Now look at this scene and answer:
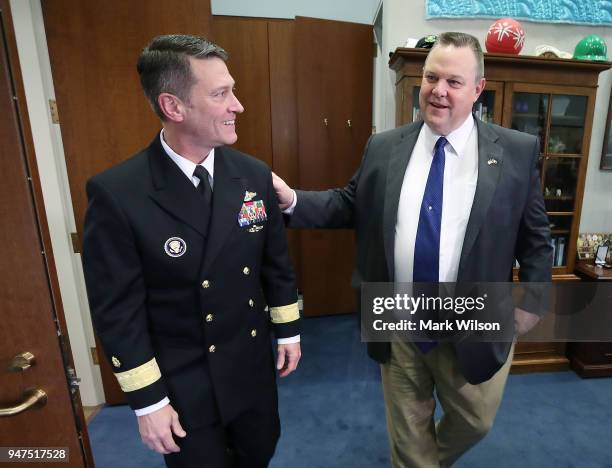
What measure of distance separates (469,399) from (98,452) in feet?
5.87

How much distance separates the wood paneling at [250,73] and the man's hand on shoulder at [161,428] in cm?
236

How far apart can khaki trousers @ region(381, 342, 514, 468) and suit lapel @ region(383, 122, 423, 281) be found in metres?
0.36

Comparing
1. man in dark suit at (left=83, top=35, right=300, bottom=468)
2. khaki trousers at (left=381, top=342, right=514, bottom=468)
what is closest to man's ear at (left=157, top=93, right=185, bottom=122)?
man in dark suit at (left=83, top=35, right=300, bottom=468)

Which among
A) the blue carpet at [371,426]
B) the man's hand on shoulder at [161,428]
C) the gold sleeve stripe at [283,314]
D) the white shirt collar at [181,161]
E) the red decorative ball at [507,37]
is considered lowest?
the blue carpet at [371,426]

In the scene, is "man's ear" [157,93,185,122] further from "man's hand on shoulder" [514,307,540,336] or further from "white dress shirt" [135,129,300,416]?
"man's hand on shoulder" [514,307,540,336]

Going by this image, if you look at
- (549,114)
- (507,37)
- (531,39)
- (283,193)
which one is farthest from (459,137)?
(531,39)

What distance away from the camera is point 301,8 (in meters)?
3.06

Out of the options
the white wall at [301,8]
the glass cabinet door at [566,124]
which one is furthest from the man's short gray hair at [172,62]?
the white wall at [301,8]

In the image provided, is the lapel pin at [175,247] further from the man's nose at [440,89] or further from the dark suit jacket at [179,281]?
the man's nose at [440,89]

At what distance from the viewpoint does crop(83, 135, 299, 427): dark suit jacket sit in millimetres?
840

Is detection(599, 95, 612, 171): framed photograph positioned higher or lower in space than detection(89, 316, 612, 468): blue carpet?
higher

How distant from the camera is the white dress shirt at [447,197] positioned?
1.19 metres

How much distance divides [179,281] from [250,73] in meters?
2.40

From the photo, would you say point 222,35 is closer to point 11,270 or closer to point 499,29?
point 499,29
